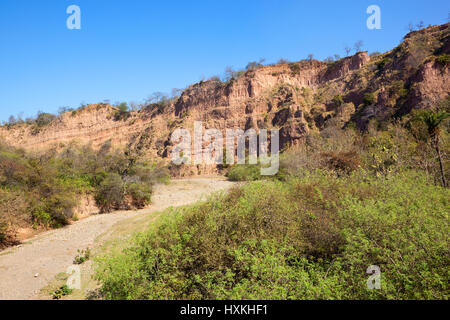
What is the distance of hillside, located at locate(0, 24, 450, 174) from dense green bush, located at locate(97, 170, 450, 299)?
69.1 ft

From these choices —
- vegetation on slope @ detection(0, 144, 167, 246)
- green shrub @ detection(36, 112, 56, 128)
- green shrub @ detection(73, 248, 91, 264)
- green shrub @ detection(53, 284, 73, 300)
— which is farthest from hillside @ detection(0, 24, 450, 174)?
green shrub @ detection(53, 284, 73, 300)

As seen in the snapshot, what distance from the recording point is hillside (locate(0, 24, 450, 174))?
1122 inches

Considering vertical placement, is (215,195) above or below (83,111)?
below

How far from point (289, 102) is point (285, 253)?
125ft

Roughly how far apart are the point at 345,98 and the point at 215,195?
1447 inches

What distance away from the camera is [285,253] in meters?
5.27

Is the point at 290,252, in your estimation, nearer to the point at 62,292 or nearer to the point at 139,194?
the point at 62,292

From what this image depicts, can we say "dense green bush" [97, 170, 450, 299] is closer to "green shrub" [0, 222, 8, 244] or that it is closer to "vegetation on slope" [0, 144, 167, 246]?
"green shrub" [0, 222, 8, 244]

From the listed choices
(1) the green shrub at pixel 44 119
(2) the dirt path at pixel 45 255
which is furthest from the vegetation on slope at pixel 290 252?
(1) the green shrub at pixel 44 119

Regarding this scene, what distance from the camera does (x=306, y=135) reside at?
110 feet
